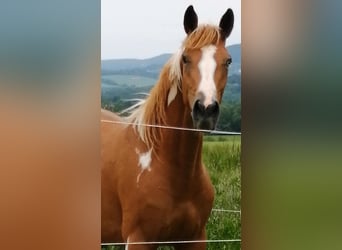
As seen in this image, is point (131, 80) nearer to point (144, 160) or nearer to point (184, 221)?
point (144, 160)

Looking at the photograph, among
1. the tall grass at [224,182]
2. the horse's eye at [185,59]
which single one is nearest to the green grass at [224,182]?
the tall grass at [224,182]

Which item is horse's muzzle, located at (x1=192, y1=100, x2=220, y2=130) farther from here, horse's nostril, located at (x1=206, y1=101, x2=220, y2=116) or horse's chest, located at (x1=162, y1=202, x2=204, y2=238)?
horse's chest, located at (x1=162, y1=202, x2=204, y2=238)

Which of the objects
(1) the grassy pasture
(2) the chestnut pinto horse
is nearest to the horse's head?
(2) the chestnut pinto horse

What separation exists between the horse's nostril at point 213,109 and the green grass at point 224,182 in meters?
0.09

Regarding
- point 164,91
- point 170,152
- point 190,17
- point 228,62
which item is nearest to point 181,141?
point 170,152

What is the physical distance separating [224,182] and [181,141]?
20 cm

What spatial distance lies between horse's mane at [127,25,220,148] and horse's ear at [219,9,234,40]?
0.16 feet

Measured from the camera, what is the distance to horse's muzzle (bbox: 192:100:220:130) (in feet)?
6.20

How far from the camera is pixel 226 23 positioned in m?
1.92

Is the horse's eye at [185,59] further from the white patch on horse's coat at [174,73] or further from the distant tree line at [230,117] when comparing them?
the distant tree line at [230,117]
